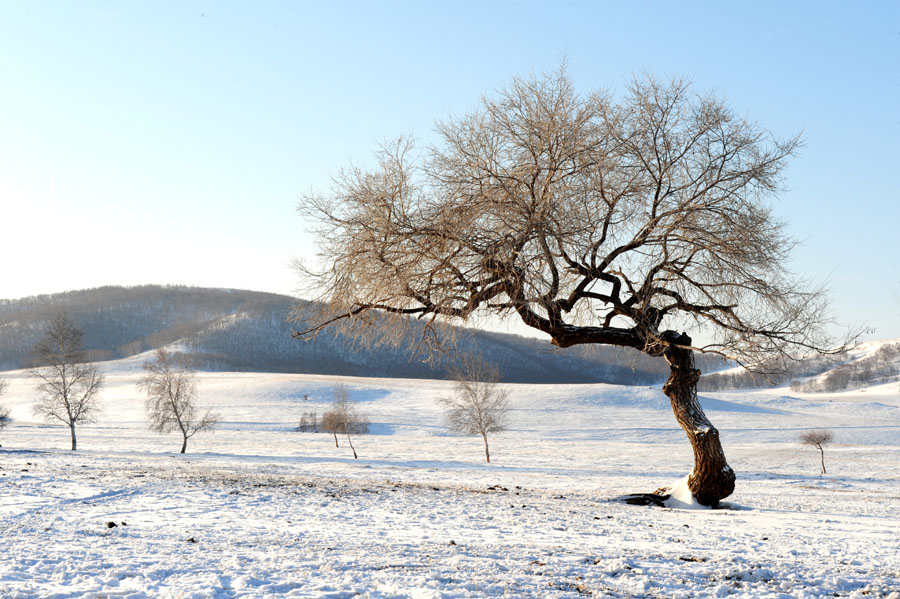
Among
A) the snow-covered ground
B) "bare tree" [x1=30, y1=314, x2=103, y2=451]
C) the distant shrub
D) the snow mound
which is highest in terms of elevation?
"bare tree" [x1=30, y1=314, x2=103, y2=451]

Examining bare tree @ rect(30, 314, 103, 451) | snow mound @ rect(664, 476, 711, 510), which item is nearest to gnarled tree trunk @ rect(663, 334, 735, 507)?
snow mound @ rect(664, 476, 711, 510)

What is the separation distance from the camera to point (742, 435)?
216 feet

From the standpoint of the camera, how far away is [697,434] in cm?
1464

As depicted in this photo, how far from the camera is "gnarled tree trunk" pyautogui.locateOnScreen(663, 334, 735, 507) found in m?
14.5

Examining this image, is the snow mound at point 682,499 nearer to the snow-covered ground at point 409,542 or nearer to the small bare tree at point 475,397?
the snow-covered ground at point 409,542

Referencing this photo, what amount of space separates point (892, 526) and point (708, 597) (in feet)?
26.2

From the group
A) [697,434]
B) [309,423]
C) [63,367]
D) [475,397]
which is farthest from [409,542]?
[309,423]

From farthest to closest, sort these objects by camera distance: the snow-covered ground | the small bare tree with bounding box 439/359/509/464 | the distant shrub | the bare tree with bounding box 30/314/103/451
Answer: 1. the distant shrub
2. the small bare tree with bounding box 439/359/509/464
3. the bare tree with bounding box 30/314/103/451
4. the snow-covered ground

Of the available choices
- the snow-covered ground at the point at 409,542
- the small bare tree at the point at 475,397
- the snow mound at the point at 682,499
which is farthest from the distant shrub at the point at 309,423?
the snow mound at the point at 682,499

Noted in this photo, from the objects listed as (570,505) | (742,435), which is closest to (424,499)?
(570,505)

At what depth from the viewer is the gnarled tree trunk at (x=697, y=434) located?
14484mm

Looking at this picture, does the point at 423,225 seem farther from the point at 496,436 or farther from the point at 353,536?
the point at 496,436

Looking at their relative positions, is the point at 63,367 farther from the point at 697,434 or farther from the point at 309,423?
the point at 697,434

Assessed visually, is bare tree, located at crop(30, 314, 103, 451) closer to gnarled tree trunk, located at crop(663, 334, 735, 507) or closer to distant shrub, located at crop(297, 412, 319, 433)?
distant shrub, located at crop(297, 412, 319, 433)
